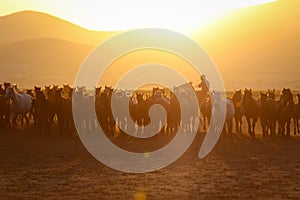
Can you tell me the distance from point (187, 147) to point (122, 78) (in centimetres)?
15289

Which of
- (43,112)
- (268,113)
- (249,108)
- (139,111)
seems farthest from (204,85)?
(43,112)

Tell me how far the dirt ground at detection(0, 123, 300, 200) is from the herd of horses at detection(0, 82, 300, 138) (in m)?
3.44

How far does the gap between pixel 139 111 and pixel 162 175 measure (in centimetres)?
1122

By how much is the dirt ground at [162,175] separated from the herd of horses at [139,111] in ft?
11.3

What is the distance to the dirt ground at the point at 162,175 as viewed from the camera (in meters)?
13.6

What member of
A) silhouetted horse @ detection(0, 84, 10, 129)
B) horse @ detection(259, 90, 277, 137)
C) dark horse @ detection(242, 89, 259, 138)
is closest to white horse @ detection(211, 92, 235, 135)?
dark horse @ detection(242, 89, 259, 138)

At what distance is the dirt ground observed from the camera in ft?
44.6

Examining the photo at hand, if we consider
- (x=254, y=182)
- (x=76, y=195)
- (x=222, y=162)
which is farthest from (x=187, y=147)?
(x=76, y=195)

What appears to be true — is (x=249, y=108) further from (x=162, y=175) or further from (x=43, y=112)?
(x=162, y=175)

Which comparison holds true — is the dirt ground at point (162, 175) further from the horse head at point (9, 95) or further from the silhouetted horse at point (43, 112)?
the horse head at point (9, 95)

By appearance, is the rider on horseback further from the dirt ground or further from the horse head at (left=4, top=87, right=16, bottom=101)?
the horse head at (left=4, top=87, right=16, bottom=101)

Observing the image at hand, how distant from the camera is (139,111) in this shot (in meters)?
27.2

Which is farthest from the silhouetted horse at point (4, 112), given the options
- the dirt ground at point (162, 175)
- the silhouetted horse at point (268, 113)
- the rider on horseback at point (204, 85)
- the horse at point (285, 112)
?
the horse at point (285, 112)

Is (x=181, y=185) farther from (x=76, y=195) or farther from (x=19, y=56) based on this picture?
(x=19, y=56)
